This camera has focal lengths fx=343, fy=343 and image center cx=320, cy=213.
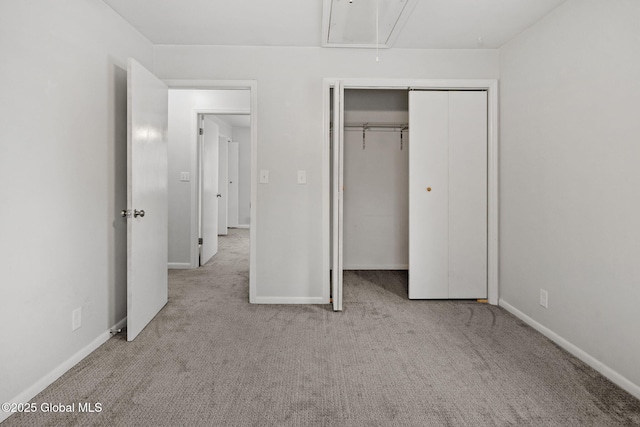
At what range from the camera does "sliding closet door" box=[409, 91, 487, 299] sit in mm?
3080

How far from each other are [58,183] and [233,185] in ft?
21.5

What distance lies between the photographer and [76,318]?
2027 millimetres

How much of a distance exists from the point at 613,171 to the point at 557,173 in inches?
16.8

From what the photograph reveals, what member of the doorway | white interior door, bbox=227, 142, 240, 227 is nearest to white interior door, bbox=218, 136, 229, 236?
the doorway

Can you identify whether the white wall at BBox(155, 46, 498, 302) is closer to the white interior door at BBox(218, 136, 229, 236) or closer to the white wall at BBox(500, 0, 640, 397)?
the white wall at BBox(500, 0, 640, 397)

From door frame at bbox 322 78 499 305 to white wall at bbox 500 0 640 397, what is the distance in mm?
160

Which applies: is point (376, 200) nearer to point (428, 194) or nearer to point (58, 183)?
point (428, 194)

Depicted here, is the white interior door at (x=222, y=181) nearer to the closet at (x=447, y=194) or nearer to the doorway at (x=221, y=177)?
the doorway at (x=221, y=177)

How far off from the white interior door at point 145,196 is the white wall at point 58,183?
0.18m

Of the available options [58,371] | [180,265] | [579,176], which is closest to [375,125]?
[579,176]

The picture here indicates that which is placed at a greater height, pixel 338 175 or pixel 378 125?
pixel 378 125

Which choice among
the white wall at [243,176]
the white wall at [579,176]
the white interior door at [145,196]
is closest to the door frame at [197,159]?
the white interior door at [145,196]

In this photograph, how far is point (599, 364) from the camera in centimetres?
196

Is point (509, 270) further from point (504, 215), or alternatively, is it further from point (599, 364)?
point (599, 364)
